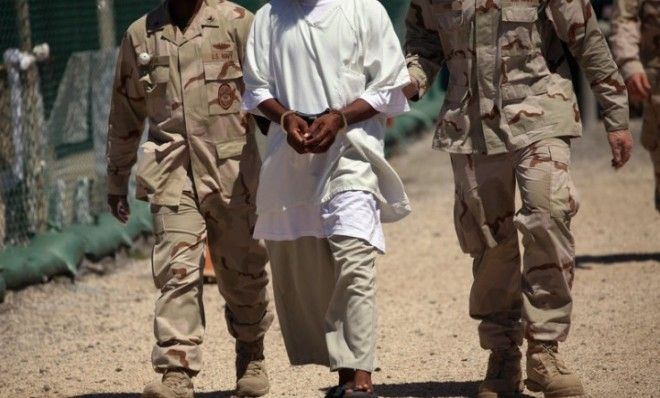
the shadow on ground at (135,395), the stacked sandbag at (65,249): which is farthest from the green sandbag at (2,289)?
the shadow on ground at (135,395)

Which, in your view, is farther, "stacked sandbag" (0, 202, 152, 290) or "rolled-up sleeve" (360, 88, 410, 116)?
"stacked sandbag" (0, 202, 152, 290)

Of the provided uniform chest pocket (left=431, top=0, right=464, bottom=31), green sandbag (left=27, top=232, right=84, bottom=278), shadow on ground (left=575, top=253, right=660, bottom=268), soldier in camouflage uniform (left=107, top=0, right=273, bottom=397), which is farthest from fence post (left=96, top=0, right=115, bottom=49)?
uniform chest pocket (left=431, top=0, right=464, bottom=31)

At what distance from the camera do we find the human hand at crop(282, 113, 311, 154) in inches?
216

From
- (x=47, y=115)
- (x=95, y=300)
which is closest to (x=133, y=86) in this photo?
(x=95, y=300)

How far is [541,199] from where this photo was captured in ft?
19.0

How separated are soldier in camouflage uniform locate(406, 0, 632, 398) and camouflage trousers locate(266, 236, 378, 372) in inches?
25.8

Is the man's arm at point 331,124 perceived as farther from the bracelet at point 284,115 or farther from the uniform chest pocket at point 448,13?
the uniform chest pocket at point 448,13

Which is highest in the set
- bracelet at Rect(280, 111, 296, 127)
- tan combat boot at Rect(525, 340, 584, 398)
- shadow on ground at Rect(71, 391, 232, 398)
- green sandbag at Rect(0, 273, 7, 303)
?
bracelet at Rect(280, 111, 296, 127)

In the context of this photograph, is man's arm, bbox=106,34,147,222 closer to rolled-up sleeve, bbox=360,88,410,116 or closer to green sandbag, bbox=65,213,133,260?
rolled-up sleeve, bbox=360,88,410,116

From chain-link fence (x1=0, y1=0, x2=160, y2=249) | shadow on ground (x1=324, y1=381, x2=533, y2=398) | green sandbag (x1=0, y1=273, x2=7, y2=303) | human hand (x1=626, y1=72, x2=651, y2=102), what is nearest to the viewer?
shadow on ground (x1=324, y1=381, x2=533, y2=398)

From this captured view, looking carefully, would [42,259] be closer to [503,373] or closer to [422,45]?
[422,45]

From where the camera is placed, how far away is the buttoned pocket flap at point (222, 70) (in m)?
6.01

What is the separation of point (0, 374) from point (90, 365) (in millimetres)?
427

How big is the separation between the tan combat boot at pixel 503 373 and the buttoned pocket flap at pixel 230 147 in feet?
4.22
